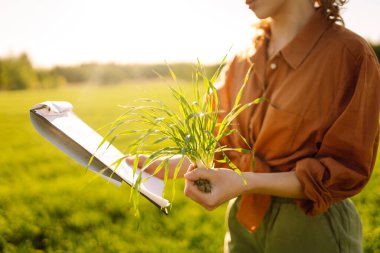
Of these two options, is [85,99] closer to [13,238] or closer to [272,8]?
[13,238]

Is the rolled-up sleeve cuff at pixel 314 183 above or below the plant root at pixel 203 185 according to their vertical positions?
below

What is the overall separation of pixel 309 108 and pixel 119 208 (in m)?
3.18

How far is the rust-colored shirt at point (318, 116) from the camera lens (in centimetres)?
178

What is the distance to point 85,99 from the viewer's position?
65.9ft

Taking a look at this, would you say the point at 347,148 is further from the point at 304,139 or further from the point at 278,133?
the point at 278,133

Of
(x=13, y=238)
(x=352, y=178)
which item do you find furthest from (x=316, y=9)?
(x=13, y=238)

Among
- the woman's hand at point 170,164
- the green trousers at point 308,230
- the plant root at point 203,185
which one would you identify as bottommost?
the green trousers at point 308,230

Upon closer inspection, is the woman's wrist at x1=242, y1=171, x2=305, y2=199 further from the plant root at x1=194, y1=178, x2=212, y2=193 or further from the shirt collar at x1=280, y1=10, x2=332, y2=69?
the shirt collar at x1=280, y1=10, x2=332, y2=69

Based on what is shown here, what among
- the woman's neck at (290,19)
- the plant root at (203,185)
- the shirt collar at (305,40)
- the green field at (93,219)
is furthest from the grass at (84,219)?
the plant root at (203,185)

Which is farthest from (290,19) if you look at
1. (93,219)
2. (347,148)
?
(93,219)

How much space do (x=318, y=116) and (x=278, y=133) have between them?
162 mm

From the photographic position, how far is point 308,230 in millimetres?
1892

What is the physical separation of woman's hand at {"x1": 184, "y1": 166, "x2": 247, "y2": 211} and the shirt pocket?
1.06ft

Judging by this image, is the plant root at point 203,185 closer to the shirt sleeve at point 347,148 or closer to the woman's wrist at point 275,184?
the woman's wrist at point 275,184
